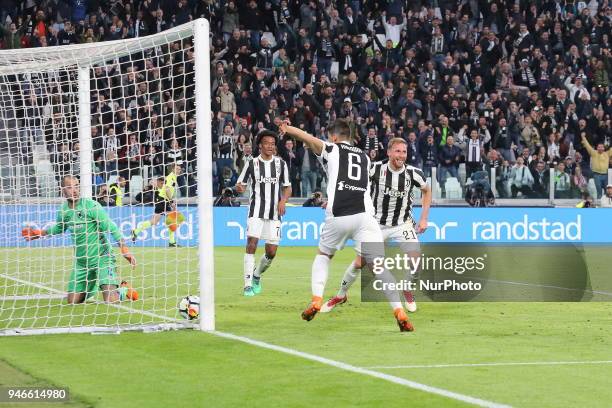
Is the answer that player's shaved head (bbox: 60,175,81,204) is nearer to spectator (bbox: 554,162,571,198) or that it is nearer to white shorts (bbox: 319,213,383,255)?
white shorts (bbox: 319,213,383,255)

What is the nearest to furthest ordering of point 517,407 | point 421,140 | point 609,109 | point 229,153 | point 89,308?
point 517,407 → point 89,308 → point 229,153 → point 421,140 → point 609,109

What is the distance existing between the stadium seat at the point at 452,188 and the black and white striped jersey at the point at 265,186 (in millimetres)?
12065

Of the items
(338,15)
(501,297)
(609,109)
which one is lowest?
(501,297)

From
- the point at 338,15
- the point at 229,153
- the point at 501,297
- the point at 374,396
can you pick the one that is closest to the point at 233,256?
the point at 229,153

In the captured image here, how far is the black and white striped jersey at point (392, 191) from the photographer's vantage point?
13266mm

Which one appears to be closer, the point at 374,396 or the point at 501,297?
the point at 374,396

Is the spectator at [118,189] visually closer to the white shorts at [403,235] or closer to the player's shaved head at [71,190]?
the player's shaved head at [71,190]

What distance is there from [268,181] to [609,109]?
18875 millimetres

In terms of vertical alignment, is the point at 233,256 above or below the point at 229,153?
below

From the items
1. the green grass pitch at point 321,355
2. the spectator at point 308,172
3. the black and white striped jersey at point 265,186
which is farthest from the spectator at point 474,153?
the green grass pitch at point 321,355

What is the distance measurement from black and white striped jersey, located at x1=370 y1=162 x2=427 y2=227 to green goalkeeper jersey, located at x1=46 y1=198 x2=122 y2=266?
3.07 meters

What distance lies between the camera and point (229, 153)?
2669 centimetres

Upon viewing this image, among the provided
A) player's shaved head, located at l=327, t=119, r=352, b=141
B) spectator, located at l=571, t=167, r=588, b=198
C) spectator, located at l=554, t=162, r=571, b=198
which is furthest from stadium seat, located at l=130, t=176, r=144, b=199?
spectator, located at l=571, t=167, r=588, b=198

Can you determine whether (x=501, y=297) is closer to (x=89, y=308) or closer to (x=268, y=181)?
(x=268, y=181)
